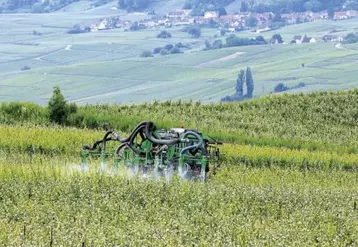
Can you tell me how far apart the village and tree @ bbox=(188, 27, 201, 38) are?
5.63 metres

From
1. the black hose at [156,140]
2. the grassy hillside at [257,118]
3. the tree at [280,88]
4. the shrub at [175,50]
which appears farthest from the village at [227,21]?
the black hose at [156,140]

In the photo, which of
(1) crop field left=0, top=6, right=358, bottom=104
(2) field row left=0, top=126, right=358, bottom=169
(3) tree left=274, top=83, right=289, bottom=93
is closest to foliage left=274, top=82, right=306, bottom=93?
(3) tree left=274, top=83, right=289, bottom=93

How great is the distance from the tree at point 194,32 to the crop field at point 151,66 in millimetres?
1527

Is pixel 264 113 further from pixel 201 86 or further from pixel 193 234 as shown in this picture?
pixel 201 86

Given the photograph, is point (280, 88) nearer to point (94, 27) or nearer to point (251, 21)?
point (251, 21)

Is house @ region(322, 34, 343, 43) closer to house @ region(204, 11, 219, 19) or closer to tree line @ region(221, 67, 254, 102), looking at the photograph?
tree line @ region(221, 67, 254, 102)

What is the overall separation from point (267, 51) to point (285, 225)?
374ft

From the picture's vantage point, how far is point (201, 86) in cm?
9775

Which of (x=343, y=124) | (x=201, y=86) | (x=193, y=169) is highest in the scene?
(x=193, y=169)

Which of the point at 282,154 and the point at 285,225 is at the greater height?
the point at 285,225

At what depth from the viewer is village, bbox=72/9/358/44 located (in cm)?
16500

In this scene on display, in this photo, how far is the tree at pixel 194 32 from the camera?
16075cm

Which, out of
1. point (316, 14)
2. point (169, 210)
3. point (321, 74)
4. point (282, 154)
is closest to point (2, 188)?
point (169, 210)

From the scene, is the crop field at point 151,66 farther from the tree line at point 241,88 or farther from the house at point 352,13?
the house at point 352,13
